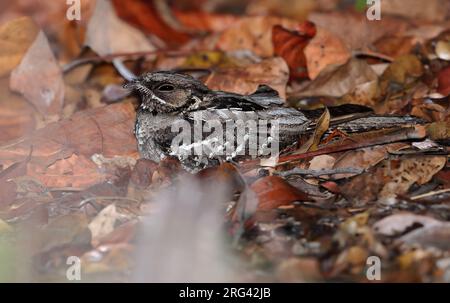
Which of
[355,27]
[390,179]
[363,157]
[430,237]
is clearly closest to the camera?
[430,237]

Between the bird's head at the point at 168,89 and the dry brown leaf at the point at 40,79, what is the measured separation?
1.21 metres

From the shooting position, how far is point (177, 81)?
5.21 metres

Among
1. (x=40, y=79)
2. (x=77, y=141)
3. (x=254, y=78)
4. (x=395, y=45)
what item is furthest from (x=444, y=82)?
(x=40, y=79)

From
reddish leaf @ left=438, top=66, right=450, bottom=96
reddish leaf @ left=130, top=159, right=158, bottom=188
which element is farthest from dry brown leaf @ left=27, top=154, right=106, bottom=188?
reddish leaf @ left=438, top=66, right=450, bottom=96

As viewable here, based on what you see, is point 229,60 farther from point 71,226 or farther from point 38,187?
point 71,226

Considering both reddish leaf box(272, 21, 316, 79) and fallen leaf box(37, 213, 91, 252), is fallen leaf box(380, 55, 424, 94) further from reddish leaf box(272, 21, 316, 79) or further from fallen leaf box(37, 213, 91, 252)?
fallen leaf box(37, 213, 91, 252)

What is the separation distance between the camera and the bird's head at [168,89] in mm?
5211

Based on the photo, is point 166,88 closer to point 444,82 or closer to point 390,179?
point 390,179

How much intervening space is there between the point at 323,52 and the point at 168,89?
1971 millimetres

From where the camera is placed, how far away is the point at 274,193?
4367mm

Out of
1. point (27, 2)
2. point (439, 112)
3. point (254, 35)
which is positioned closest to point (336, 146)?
point (439, 112)

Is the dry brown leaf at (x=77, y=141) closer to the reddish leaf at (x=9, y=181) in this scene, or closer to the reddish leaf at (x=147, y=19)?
the reddish leaf at (x=9, y=181)

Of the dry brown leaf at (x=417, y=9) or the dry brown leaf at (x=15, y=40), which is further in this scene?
the dry brown leaf at (x=417, y=9)

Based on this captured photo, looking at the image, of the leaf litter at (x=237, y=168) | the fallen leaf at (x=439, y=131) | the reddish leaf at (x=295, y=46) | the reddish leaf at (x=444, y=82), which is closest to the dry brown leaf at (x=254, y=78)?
the leaf litter at (x=237, y=168)
